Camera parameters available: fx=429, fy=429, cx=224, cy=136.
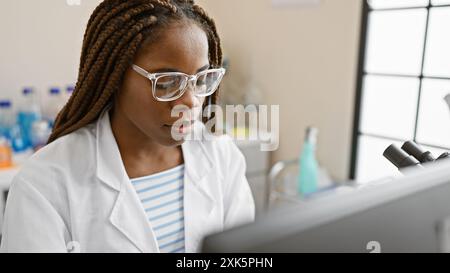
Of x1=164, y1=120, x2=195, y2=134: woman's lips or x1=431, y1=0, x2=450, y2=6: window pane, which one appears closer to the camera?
x1=164, y1=120, x2=195, y2=134: woman's lips

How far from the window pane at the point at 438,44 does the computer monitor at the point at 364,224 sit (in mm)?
671

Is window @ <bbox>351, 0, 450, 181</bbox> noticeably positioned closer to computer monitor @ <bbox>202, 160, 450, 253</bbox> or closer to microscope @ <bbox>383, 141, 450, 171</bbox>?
microscope @ <bbox>383, 141, 450, 171</bbox>

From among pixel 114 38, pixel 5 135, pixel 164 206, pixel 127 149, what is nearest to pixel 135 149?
pixel 127 149

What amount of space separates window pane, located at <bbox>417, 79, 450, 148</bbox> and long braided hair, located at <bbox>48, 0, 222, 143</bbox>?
641 millimetres

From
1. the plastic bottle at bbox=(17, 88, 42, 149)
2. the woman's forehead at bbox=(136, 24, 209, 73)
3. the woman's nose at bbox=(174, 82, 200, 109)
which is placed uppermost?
the woman's forehead at bbox=(136, 24, 209, 73)

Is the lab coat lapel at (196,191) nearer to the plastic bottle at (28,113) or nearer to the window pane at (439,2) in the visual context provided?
the plastic bottle at (28,113)

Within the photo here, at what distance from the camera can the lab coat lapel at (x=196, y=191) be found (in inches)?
30.8

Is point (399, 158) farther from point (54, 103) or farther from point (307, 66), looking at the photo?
point (307, 66)

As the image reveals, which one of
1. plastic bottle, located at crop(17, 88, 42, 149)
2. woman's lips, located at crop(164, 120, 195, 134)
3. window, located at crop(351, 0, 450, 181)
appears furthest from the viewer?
window, located at crop(351, 0, 450, 181)

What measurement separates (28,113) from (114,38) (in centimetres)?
43

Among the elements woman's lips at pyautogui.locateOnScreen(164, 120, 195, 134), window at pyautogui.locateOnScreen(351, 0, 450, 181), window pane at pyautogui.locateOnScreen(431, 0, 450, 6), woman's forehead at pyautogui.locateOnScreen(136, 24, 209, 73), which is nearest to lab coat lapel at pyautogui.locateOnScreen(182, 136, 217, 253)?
woman's lips at pyautogui.locateOnScreen(164, 120, 195, 134)

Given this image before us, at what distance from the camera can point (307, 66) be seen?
2.04 m

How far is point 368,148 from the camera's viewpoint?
1.90 metres

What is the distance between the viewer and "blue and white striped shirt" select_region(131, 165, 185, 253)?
0.76 m
